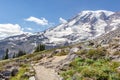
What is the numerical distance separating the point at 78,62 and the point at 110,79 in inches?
568

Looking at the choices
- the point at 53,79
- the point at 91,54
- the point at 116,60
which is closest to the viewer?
the point at 53,79

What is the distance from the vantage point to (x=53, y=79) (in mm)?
40625

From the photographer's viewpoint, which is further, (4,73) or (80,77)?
(4,73)

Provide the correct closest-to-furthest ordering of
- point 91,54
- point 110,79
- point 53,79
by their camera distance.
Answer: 1. point 110,79
2. point 53,79
3. point 91,54

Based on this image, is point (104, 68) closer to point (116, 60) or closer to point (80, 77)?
point (80, 77)

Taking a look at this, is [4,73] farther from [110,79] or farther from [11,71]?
[110,79]

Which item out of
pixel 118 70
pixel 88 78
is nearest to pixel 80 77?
pixel 88 78

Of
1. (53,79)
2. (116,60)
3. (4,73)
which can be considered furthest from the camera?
(116,60)

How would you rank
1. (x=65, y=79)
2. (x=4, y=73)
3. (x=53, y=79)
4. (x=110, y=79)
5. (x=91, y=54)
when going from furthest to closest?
(x=91, y=54) → (x=4, y=73) → (x=53, y=79) → (x=65, y=79) → (x=110, y=79)

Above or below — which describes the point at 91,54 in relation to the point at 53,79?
A: above

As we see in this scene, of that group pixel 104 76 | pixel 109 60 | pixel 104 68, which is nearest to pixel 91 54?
pixel 109 60

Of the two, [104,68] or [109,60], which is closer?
[104,68]

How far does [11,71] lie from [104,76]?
1668cm

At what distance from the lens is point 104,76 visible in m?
36.7
